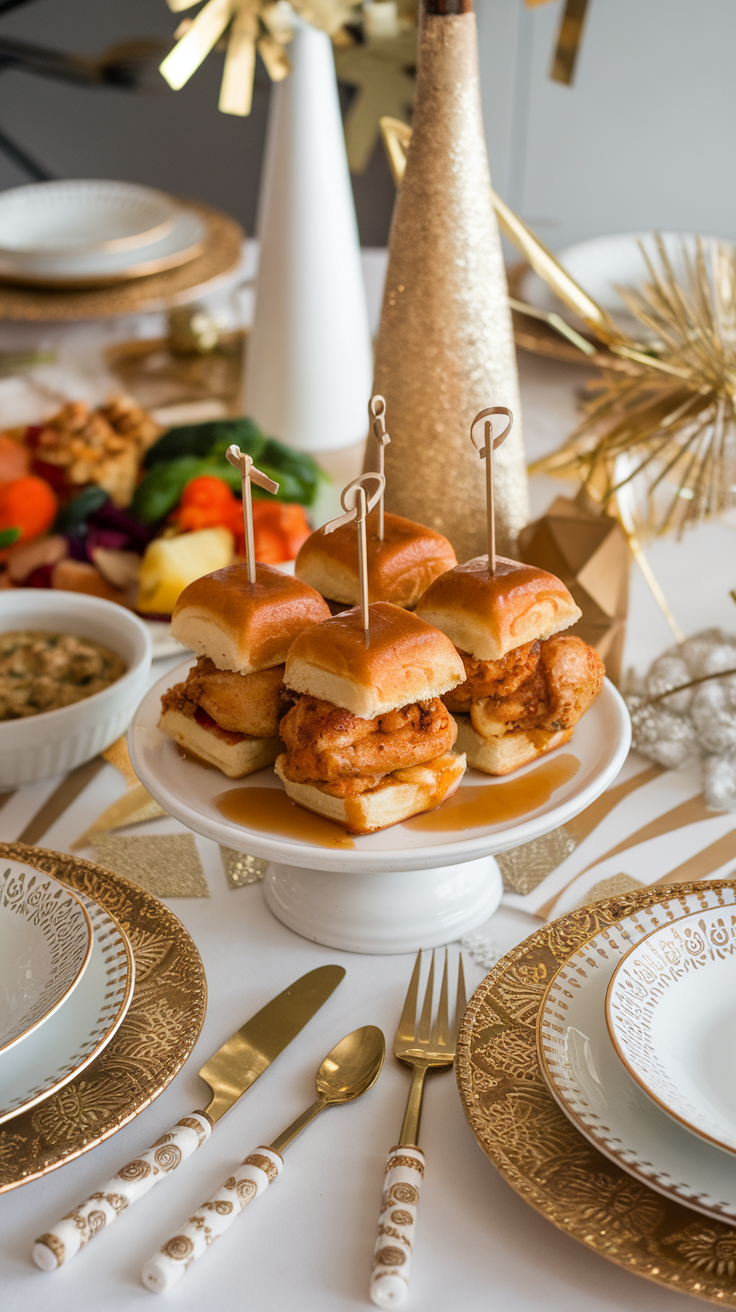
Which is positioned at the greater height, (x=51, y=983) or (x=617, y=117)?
(x=617, y=117)

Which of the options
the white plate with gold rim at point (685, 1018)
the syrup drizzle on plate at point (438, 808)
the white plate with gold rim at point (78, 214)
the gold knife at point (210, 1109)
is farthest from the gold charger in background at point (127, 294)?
the white plate with gold rim at point (685, 1018)

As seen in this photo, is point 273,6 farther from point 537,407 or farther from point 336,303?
point 537,407

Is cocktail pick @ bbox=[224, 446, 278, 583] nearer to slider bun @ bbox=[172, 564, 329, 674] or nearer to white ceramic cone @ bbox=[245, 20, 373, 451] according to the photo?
slider bun @ bbox=[172, 564, 329, 674]

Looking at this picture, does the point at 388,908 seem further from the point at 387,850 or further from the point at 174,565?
→ the point at 174,565

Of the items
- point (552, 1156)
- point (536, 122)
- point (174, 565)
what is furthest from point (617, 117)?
point (552, 1156)

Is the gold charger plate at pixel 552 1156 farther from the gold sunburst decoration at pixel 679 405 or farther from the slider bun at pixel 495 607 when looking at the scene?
the gold sunburst decoration at pixel 679 405

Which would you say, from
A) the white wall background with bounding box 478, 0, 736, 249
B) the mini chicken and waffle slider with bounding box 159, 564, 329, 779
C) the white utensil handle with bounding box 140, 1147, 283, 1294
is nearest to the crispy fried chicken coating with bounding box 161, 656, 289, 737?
the mini chicken and waffle slider with bounding box 159, 564, 329, 779
